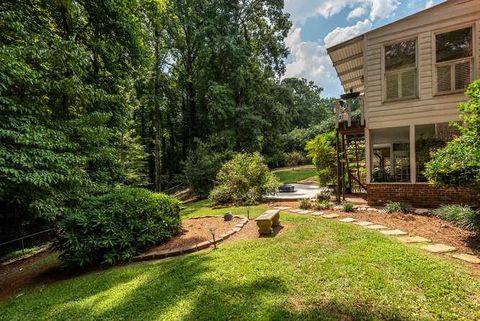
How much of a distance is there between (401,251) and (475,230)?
2.46 m

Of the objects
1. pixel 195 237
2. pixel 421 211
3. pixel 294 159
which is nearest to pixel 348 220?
pixel 421 211

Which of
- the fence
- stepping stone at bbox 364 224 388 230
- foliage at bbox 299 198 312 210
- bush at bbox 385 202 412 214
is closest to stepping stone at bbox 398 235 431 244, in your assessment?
stepping stone at bbox 364 224 388 230

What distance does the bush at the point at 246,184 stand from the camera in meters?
11.0

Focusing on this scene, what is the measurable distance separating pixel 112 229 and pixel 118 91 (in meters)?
7.33

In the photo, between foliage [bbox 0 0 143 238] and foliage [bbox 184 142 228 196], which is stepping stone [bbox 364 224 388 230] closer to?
foliage [bbox 0 0 143 238]

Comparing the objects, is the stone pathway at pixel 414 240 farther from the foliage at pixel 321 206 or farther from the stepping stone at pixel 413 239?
the foliage at pixel 321 206

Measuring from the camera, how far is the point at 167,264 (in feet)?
15.9

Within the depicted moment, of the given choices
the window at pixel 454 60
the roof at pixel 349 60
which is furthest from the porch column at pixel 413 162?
the roof at pixel 349 60

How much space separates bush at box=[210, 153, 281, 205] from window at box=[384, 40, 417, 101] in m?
5.20

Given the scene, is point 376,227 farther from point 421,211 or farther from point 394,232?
point 421,211

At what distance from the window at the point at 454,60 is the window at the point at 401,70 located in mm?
587

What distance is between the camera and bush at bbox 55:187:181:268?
213 inches

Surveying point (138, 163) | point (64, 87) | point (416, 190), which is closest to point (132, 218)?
point (64, 87)

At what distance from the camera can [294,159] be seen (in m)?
28.1
